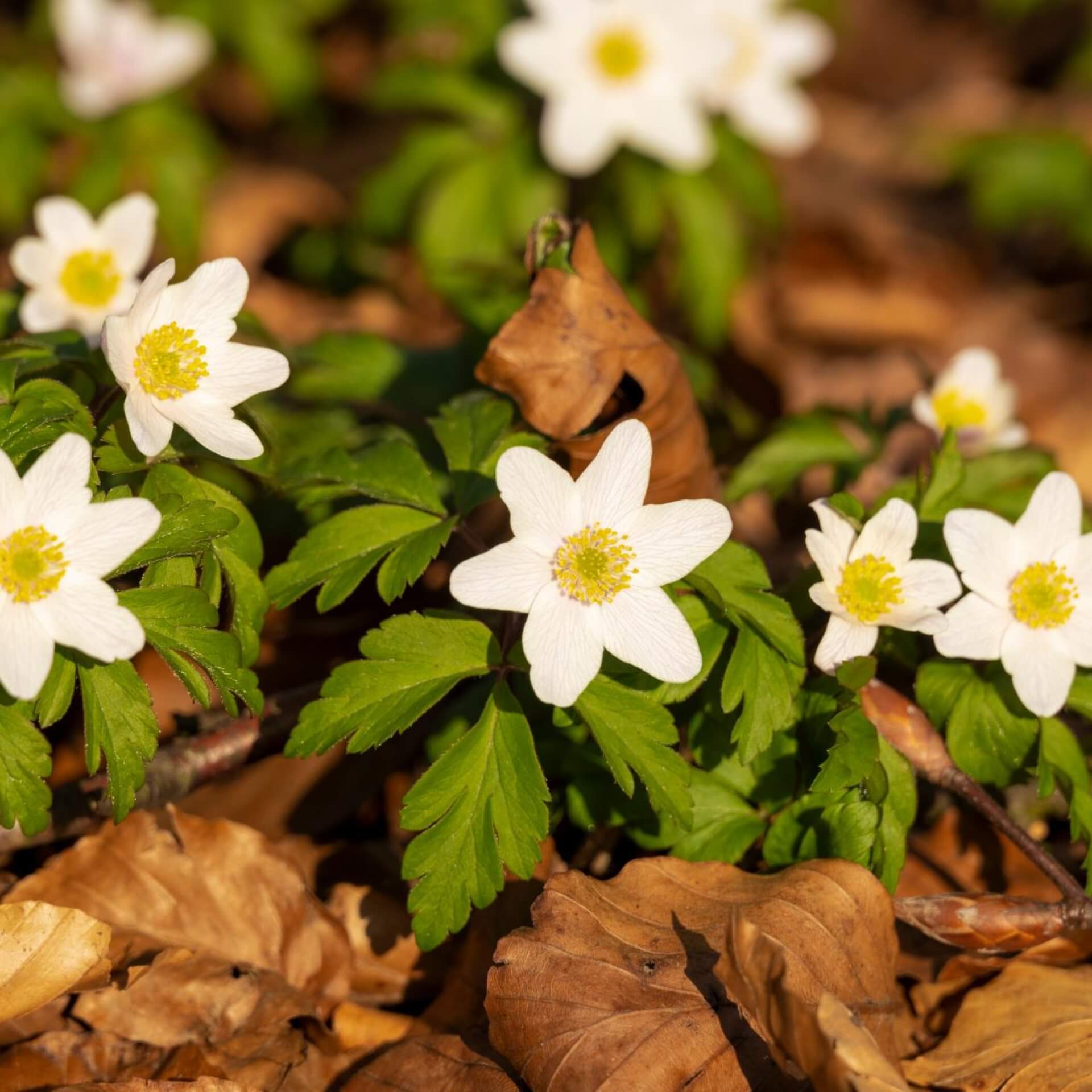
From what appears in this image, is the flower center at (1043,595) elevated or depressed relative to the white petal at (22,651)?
depressed

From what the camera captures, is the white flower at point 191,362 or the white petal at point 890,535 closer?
the white flower at point 191,362

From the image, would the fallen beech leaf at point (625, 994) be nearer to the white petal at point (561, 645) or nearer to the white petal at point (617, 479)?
the white petal at point (561, 645)

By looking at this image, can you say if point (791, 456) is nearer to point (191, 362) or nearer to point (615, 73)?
point (191, 362)

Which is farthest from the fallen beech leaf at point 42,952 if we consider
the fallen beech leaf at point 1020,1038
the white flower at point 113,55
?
the white flower at point 113,55

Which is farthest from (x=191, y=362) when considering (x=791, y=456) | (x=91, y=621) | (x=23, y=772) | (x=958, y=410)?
(x=958, y=410)

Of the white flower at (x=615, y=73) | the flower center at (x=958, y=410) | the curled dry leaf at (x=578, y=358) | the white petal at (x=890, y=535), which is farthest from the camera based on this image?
the white flower at (x=615, y=73)
